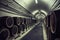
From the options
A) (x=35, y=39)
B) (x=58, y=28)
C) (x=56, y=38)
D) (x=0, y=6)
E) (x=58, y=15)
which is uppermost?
(x=0, y=6)

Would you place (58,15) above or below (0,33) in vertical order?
above

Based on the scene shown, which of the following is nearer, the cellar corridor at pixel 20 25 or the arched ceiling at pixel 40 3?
the cellar corridor at pixel 20 25

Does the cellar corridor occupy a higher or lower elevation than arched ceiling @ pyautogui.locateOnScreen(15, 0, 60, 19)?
lower

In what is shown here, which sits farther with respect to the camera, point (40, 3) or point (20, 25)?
point (40, 3)

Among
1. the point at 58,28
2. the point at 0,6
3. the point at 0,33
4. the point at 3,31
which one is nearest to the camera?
the point at 58,28

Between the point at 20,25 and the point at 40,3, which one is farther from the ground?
the point at 40,3

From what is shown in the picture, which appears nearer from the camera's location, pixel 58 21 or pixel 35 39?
pixel 58 21

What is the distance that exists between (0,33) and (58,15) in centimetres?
227

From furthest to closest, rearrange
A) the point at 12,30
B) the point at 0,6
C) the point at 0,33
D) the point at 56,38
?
the point at 12,30
the point at 0,6
the point at 0,33
the point at 56,38

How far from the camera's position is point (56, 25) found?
329cm

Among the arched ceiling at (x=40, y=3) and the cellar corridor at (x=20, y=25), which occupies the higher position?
the arched ceiling at (x=40, y=3)

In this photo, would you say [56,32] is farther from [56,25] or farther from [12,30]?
[12,30]

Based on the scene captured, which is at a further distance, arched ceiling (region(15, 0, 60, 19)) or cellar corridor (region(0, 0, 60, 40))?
arched ceiling (region(15, 0, 60, 19))

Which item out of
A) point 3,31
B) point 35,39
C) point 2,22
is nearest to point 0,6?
point 2,22
